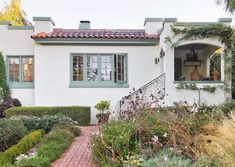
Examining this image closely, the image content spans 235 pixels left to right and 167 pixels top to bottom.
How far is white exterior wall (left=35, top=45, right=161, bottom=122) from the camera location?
706 inches

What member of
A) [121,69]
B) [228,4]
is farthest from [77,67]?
[228,4]

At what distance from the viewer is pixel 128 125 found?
330 inches

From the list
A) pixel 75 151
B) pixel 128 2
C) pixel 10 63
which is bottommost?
pixel 75 151

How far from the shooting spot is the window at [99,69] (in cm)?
1819

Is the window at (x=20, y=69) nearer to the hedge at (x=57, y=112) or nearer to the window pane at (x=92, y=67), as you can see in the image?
the hedge at (x=57, y=112)

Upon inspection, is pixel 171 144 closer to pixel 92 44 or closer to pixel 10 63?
pixel 92 44

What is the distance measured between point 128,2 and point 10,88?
35.8 feet

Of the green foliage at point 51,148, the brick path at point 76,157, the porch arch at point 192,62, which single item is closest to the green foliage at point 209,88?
the porch arch at point 192,62

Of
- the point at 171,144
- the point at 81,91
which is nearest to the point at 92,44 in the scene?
the point at 81,91

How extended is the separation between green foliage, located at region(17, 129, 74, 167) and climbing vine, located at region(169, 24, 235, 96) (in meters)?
7.25

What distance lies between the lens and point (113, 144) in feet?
23.7

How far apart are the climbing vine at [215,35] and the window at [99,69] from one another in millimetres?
3425

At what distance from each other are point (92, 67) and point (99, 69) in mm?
387

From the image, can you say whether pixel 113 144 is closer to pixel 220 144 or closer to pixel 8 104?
pixel 220 144
